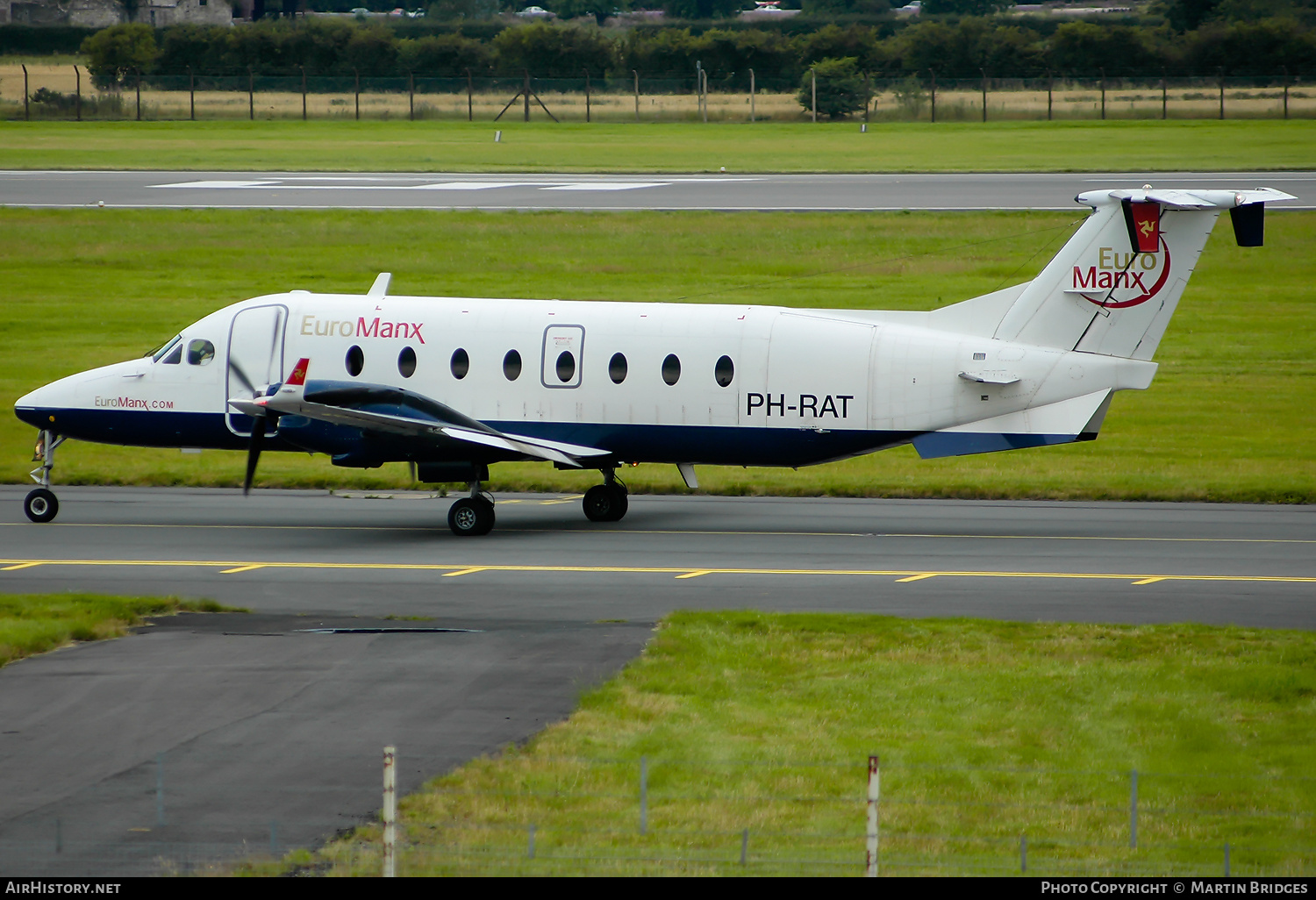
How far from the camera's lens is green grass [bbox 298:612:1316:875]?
11828mm

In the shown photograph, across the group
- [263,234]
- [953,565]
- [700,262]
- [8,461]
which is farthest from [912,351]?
[263,234]

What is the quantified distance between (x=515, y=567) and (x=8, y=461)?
49.4ft

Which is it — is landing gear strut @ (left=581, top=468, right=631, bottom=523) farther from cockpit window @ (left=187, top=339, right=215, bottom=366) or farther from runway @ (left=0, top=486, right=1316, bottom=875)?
cockpit window @ (left=187, top=339, right=215, bottom=366)

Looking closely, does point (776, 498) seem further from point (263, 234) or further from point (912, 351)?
point (263, 234)

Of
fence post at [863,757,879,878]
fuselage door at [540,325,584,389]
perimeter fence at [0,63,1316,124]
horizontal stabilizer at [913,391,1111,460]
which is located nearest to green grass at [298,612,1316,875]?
fence post at [863,757,879,878]

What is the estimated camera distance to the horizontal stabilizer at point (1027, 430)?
24312 millimetres

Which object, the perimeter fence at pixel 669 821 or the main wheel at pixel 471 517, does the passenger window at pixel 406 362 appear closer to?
the main wheel at pixel 471 517

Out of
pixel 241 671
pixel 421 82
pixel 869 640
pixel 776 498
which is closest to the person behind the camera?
pixel 241 671

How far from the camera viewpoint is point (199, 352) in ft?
88.1

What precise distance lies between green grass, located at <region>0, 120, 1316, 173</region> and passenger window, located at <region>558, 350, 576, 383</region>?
4908 cm

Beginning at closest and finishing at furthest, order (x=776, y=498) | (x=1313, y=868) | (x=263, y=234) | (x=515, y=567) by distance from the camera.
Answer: (x=1313, y=868) < (x=515, y=567) < (x=776, y=498) < (x=263, y=234)

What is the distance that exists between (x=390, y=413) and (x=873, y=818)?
669 inches

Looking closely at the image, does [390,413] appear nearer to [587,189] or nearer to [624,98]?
[587,189]

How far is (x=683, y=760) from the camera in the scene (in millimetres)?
14117
